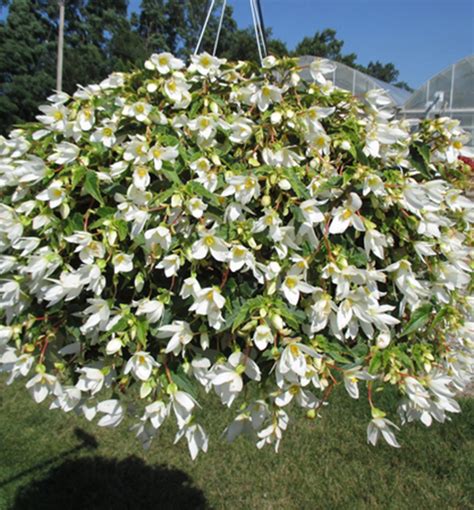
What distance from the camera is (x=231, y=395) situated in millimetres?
1036

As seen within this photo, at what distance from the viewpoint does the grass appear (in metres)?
2.56

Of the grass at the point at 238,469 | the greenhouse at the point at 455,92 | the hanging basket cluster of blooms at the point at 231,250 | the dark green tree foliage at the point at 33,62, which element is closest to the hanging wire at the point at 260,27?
the hanging basket cluster of blooms at the point at 231,250

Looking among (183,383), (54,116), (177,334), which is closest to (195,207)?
(177,334)

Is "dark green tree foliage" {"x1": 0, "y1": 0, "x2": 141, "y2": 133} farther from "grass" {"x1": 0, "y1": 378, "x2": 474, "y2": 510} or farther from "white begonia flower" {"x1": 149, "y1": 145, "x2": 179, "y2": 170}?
"white begonia flower" {"x1": 149, "y1": 145, "x2": 179, "y2": 170}

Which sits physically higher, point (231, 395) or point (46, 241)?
point (46, 241)

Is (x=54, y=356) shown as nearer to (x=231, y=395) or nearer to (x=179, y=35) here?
(x=231, y=395)

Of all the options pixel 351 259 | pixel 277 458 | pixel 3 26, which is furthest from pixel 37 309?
pixel 3 26

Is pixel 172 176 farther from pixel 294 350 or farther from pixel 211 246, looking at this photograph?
pixel 294 350

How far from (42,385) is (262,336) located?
→ 50 cm

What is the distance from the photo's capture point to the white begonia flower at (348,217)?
108 centimetres

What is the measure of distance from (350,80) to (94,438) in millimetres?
15937

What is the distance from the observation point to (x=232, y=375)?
1030 mm

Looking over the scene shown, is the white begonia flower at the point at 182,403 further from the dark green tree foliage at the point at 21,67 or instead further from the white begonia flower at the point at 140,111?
the dark green tree foliage at the point at 21,67

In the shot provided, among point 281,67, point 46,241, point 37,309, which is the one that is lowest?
point 37,309
